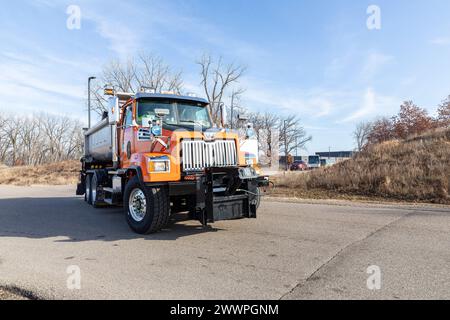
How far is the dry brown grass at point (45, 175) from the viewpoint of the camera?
28517 mm

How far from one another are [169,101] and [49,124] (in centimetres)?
6927

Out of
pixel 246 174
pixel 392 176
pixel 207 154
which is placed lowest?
pixel 392 176

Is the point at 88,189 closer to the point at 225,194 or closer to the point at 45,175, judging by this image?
the point at 225,194

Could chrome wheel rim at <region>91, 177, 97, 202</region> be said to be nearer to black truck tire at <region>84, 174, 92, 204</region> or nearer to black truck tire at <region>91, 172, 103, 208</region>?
black truck tire at <region>91, 172, 103, 208</region>

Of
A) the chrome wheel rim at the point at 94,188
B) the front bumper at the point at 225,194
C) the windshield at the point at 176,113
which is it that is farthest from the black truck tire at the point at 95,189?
the front bumper at the point at 225,194

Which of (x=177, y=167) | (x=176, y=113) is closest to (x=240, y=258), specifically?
(x=177, y=167)

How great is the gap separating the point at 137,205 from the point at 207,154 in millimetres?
1851

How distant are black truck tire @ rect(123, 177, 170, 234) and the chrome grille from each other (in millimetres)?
743

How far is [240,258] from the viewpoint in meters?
4.94

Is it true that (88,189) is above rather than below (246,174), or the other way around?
below

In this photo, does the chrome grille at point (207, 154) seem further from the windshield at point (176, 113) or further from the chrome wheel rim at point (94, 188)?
the chrome wheel rim at point (94, 188)

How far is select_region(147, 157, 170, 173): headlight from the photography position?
19.8 ft

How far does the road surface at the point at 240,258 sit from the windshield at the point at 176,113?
243cm

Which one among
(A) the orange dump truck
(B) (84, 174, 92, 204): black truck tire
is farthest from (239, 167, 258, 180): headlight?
(B) (84, 174, 92, 204): black truck tire
